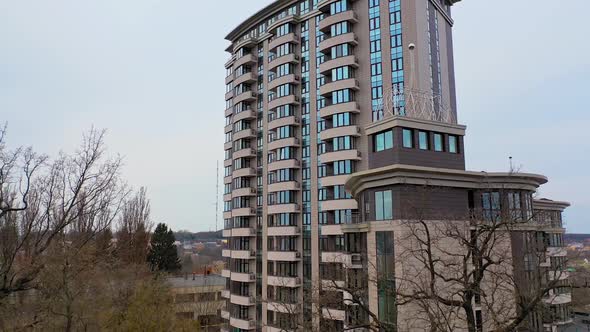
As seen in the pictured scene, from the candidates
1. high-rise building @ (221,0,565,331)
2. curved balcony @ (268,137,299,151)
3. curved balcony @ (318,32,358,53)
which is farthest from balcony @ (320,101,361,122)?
curved balcony @ (318,32,358,53)

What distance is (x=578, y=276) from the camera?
1648 cm

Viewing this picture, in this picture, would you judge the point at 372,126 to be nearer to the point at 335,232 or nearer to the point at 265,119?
the point at 335,232

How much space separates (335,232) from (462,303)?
2861cm

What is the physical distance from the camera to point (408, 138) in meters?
24.9

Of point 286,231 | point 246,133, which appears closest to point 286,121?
point 246,133

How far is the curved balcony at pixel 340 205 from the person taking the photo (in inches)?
1668

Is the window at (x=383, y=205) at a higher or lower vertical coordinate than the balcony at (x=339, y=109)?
lower

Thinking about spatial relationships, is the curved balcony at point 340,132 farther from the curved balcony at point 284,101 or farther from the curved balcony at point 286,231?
the curved balcony at point 286,231

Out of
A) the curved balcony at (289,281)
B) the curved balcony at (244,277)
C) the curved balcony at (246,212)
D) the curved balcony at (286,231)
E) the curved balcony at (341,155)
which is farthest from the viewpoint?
the curved balcony at (246,212)

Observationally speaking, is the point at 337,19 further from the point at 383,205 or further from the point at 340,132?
the point at 383,205

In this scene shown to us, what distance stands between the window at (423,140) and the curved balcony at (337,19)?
25146 mm

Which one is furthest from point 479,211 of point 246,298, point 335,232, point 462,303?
point 246,298

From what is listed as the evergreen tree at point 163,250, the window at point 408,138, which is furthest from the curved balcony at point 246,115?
the window at point 408,138

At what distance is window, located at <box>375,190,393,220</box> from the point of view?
78.9ft
